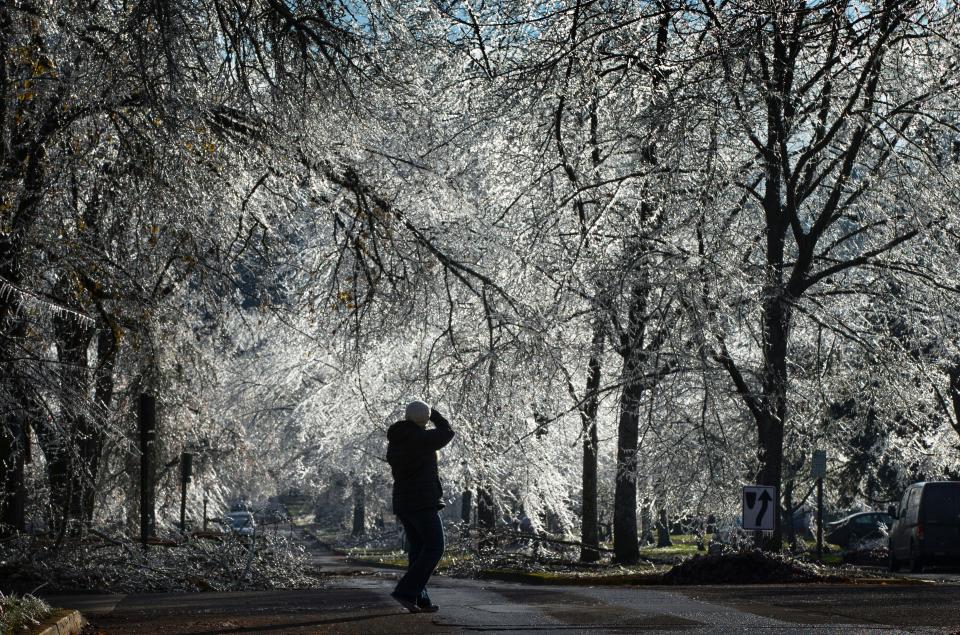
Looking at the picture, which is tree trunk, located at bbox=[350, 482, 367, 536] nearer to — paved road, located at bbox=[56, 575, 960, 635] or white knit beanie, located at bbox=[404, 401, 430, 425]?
paved road, located at bbox=[56, 575, 960, 635]

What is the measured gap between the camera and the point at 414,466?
32.0 ft

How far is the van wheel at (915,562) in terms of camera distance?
24469 mm

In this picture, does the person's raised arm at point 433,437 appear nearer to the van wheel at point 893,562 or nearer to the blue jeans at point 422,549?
the blue jeans at point 422,549

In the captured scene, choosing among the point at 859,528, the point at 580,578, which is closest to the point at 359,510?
the point at 859,528

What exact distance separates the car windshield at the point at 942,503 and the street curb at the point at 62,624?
62.6 feet

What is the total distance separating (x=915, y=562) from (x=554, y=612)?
17.1m

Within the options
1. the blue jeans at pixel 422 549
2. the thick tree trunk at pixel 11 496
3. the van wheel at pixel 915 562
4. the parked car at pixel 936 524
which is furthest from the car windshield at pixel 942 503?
the blue jeans at pixel 422 549

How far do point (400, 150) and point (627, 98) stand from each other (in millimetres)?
2887

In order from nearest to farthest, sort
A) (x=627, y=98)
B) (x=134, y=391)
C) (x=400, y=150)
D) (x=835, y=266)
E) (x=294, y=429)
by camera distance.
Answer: (x=627, y=98) < (x=400, y=150) < (x=835, y=266) < (x=134, y=391) < (x=294, y=429)

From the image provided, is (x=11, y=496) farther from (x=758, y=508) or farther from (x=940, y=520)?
(x=940, y=520)

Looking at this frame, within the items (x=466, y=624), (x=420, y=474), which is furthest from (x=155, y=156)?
(x=466, y=624)

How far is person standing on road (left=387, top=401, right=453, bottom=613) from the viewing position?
9.70 meters

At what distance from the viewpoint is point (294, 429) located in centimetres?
4194

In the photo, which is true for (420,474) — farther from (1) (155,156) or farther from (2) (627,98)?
(2) (627,98)
